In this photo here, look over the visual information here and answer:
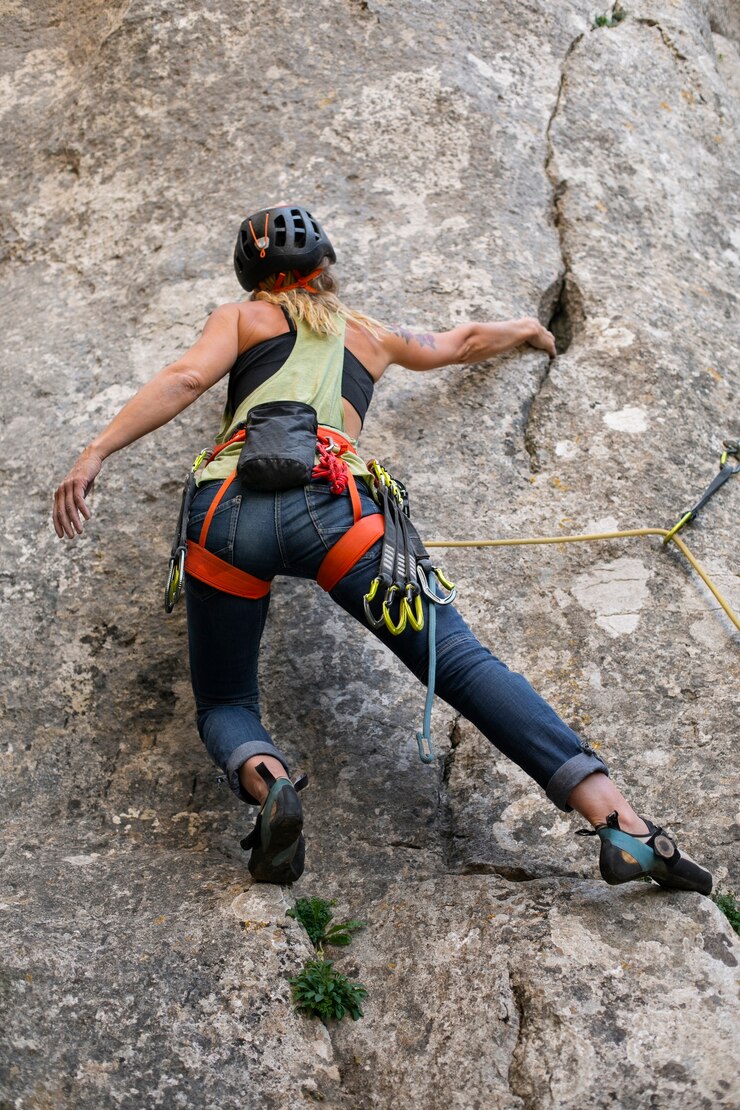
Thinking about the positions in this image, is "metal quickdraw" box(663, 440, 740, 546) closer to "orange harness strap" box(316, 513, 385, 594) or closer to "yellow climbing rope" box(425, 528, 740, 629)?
"yellow climbing rope" box(425, 528, 740, 629)

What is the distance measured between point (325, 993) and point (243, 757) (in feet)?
2.15

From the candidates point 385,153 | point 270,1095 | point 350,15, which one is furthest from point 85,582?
point 350,15

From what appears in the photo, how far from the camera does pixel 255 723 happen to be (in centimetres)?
338

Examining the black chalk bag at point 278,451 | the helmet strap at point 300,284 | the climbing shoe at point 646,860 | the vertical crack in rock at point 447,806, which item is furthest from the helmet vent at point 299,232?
the climbing shoe at point 646,860

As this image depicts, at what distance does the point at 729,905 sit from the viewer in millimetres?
3182

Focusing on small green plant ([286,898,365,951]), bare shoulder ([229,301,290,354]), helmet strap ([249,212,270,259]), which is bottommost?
small green plant ([286,898,365,951])

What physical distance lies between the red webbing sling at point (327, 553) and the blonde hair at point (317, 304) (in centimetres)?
51

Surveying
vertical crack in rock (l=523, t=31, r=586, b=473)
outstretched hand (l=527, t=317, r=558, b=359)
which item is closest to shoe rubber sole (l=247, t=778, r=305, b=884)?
vertical crack in rock (l=523, t=31, r=586, b=473)

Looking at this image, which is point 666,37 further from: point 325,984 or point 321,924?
point 325,984

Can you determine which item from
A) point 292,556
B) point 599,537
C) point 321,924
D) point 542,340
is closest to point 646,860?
point 321,924

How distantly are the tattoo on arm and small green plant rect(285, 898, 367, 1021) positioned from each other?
198cm

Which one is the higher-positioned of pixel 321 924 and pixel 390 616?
pixel 390 616

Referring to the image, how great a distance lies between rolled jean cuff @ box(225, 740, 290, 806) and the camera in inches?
124

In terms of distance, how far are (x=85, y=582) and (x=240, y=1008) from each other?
177 centimetres
